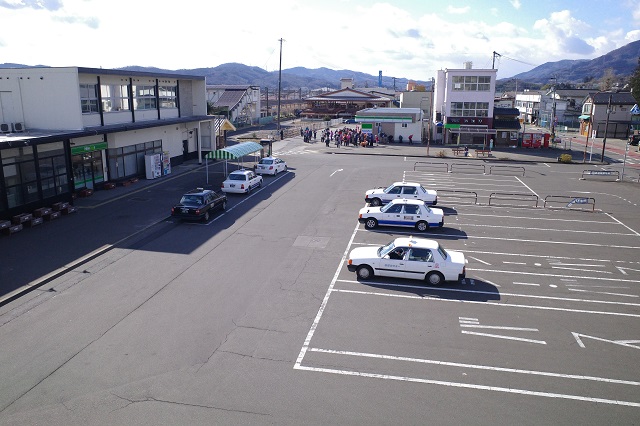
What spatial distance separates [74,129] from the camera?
27078mm

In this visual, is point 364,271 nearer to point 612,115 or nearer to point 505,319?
point 505,319

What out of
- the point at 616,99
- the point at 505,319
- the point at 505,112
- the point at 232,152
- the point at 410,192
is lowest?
the point at 505,319

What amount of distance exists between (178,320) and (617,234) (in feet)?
67.6

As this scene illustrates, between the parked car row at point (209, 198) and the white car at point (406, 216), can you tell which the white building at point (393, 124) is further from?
the white car at point (406, 216)

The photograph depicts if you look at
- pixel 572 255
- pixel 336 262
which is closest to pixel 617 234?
pixel 572 255

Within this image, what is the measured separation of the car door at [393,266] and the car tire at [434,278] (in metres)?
0.84

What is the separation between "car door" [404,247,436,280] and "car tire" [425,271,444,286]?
15 cm

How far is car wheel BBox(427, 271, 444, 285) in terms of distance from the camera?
52.7ft

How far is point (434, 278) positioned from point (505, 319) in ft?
9.30

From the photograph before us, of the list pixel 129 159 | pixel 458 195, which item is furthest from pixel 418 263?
pixel 129 159

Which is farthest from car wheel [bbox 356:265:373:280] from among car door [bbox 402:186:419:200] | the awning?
the awning

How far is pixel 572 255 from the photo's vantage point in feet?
64.5

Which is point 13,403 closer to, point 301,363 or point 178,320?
point 178,320

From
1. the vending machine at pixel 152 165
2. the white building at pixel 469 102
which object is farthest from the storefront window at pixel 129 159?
the white building at pixel 469 102
